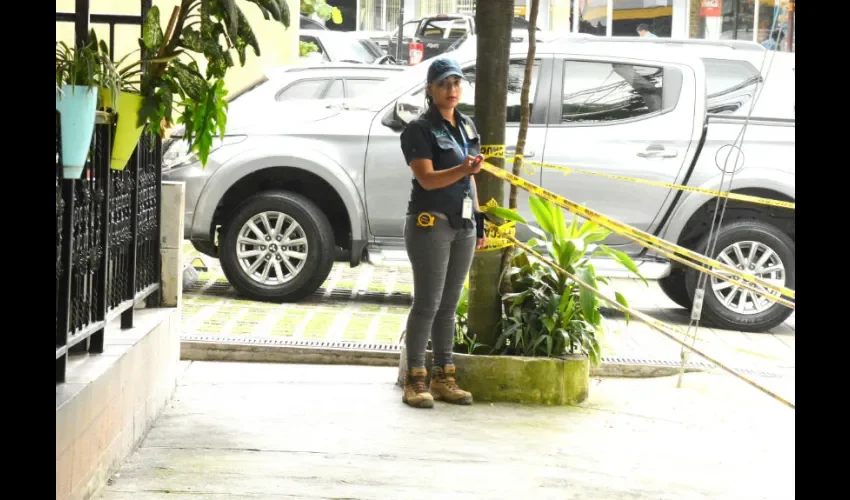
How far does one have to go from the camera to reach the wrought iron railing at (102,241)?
157 inches

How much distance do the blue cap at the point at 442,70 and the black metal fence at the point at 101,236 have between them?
4.47ft

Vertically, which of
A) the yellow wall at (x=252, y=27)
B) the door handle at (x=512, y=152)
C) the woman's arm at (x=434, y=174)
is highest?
the yellow wall at (x=252, y=27)

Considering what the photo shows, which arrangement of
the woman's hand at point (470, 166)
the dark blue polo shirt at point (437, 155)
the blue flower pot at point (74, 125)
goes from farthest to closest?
the dark blue polo shirt at point (437, 155) < the woman's hand at point (470, 166) < the blue flower pot at point (74, 125)

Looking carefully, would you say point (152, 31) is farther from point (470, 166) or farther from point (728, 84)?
point (728, 84)

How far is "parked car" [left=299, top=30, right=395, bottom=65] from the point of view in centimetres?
2222

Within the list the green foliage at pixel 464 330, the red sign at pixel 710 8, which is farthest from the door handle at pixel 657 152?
the red sign at pixel 710 8

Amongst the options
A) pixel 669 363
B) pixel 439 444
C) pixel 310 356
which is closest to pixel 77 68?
pixel 439 444

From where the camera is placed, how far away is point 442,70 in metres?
5.83

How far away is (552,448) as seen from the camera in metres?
5.37

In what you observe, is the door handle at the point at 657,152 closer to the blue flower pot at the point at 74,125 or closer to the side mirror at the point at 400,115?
the side mirror at the point at 400,115

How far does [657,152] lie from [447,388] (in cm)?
358

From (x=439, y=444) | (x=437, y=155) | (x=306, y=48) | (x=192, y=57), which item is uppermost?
(x=306, y=48)

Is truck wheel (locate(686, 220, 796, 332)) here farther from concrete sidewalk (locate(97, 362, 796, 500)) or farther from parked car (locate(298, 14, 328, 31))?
parked car (locate(298, 14, 328, 31))
